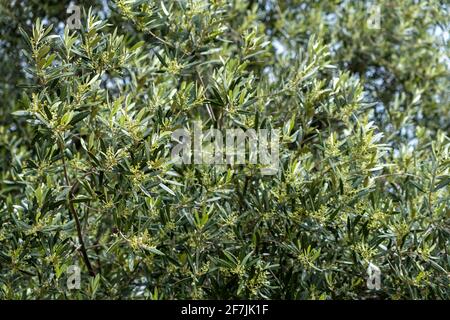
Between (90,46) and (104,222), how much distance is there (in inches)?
54.1

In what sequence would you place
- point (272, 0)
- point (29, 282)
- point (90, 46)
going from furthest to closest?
1. point (272, 0)
2. point (29, 282)
3. point (90, 46)

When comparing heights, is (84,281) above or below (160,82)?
below

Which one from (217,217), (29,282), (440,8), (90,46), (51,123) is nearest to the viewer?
(51,123)

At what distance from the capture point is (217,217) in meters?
3.83

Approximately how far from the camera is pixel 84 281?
4238mm

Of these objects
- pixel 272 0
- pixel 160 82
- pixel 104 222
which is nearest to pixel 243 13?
pixel 272 0

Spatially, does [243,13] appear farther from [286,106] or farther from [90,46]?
[90,46]

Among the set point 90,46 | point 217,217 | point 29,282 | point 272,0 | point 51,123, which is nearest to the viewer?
point 51,123

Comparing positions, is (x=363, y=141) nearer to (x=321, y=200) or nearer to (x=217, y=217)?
(x=321, y=200)

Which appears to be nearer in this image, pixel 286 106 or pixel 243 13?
pixel 286 106

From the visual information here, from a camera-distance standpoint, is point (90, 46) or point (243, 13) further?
point (243, 13)

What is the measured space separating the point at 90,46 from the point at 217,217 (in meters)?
1.09
